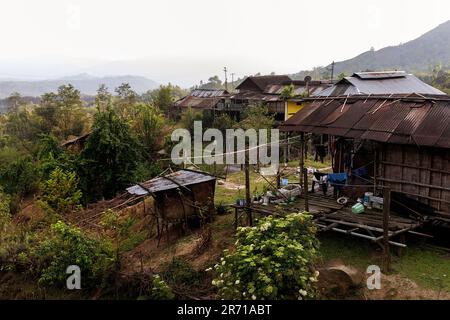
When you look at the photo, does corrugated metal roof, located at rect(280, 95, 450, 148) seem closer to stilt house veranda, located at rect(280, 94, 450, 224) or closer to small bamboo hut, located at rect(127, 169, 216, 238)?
stilt house veranda, located at rect(280, 94, 450, 224)

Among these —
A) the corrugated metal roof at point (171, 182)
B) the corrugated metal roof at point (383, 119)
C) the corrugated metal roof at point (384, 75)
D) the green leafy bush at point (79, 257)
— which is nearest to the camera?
the green leafy bush at point (79, 257)

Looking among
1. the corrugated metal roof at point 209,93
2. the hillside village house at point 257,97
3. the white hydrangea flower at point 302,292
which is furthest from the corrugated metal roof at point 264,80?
the white hydrangea flower at point 302,292

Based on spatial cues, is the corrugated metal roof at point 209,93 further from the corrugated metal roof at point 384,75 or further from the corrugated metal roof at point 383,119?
the corrugated metal roof at point 383,119

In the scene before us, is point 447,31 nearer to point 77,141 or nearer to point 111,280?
point 77,141

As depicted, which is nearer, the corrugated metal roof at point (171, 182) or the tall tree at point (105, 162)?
the corrugated metal roof at point (171, 182)

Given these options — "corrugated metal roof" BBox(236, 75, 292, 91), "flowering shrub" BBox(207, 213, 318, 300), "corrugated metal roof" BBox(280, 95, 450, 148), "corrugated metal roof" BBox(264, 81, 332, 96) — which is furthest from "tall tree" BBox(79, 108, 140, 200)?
"corrugated metal roof" BBox(236, 75, 292, 91)

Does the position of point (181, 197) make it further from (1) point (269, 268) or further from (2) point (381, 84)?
(2) point (381, 84)

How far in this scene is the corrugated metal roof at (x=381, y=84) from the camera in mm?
18844

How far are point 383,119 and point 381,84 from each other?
935cm

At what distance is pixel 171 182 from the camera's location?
13.3 m

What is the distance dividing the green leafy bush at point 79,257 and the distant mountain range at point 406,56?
11021 centimetres

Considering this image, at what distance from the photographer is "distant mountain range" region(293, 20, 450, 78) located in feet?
382

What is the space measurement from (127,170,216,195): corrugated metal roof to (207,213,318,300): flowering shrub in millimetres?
5272
